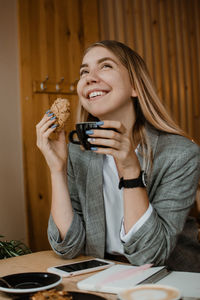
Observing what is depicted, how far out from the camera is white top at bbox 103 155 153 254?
1.36 m

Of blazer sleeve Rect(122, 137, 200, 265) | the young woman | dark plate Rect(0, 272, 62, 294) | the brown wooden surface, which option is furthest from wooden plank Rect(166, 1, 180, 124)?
dark plate Rect(0, 272, 62, 294)

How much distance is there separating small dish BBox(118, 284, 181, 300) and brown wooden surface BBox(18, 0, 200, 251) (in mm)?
2066

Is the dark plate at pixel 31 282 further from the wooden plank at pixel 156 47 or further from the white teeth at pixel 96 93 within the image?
the wooden plank at pixel 156 47

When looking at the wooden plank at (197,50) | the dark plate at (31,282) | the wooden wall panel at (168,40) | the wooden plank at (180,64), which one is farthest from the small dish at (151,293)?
the wooden plank at (197,50)

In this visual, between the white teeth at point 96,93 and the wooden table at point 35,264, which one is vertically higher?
the white teeth at point 96,93

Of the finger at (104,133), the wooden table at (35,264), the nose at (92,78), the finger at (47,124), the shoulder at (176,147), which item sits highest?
the nose at (92,78)

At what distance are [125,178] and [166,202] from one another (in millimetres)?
181

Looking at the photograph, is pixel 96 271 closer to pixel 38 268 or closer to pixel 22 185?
pixel 38 268

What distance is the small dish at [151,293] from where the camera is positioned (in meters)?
0.59

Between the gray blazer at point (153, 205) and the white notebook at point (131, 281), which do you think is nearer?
the white notebook at point (131, 281)

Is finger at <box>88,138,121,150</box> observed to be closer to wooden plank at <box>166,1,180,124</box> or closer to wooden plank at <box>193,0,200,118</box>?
wooden plank at <box>166,1,180,124</box>

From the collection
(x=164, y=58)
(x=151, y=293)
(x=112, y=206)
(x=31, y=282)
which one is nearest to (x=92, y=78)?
(x=112, y=206)

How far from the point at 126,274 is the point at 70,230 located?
0.45 m

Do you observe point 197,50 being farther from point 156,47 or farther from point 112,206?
point 112,206
